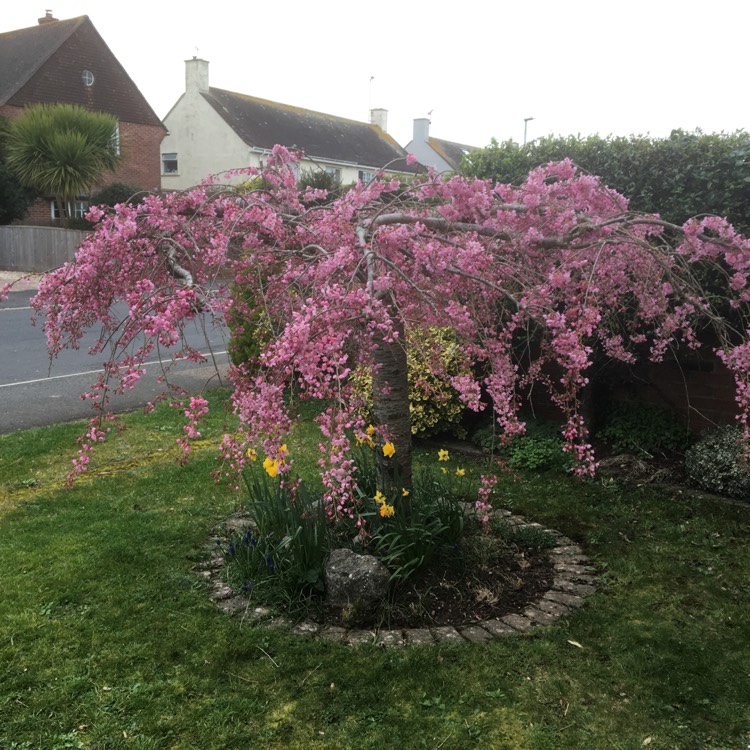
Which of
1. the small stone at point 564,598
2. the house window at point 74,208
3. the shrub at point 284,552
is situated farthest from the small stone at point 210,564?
the house window at point 74,208

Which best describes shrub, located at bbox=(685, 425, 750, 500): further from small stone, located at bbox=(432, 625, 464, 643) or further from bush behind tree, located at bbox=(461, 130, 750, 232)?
small stone, located at bbox=(432, 625, 464, 643)

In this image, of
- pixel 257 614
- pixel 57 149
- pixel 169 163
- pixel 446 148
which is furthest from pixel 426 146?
pixel 257 614

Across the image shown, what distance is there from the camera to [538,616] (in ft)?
13.2

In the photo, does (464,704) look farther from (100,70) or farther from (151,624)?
(100,70)

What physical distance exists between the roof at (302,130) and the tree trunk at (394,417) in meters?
25.8

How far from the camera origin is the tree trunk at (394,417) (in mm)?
4387

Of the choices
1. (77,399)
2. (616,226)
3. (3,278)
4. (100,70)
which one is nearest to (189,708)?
(616,226)

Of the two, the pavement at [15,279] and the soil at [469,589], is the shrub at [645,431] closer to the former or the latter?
the soil at [469,589]

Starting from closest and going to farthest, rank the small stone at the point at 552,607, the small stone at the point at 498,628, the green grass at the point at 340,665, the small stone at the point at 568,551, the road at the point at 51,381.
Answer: the green grass at the point at 340,665, the small stone at the point at 498,628, the small stone at the point at 552,607, the small stone at the point at 568,551, the road at the point at 51,381

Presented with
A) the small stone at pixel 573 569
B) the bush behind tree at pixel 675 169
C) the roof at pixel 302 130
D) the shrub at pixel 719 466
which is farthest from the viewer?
the roof at pixel 302 130

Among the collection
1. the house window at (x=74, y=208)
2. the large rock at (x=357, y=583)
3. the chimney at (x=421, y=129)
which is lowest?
the large rock at (x=357, y=583)

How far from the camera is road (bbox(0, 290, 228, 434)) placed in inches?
351

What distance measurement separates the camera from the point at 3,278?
22547mm

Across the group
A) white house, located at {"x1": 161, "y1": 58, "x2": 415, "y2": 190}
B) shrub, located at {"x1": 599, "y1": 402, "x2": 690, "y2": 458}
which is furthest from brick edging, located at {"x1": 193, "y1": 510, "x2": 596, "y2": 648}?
white house, located at {"x1": 161, "y1": 58, "x2": 415, "y2": 190}
